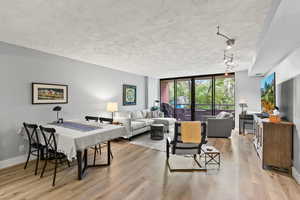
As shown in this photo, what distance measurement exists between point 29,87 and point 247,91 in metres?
7.12

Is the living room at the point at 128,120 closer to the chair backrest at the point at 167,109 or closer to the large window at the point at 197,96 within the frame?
the large window at the point at 197,96

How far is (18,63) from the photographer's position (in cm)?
299

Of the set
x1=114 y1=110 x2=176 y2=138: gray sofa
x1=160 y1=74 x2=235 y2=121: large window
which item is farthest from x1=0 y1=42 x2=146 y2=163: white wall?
x1=160 y1=74 x2=235 y2=121: large window

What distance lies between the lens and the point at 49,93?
3453 millimetres

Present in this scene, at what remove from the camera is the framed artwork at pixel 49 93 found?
3.22 metres

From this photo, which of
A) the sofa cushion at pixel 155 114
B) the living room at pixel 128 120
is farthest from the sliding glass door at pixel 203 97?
the living room at pixel 128 120

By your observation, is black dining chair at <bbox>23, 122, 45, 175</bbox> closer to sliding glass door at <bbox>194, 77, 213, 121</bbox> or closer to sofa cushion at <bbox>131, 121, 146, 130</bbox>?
sofa cushion at <bbox>131, 121, 146, 130</bbox>

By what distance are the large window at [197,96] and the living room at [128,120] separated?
2.54 meters

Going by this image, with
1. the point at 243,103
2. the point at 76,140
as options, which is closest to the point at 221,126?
the point at 243,103

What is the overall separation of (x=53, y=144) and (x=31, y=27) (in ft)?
6.44

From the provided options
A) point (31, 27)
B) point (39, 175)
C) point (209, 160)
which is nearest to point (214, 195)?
point (209, 160)

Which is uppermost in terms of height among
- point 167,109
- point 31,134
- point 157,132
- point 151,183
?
point 167,109

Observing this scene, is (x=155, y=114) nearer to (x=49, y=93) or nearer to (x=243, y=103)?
(x=243, y=103)

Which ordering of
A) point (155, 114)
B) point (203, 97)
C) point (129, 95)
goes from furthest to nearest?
point (203, 97) → point (155, 114) → point (129, 95)
